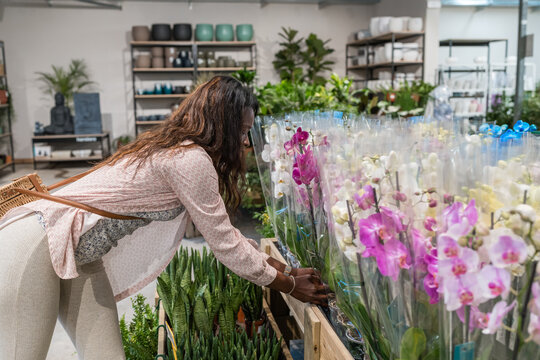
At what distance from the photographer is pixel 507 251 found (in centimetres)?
64

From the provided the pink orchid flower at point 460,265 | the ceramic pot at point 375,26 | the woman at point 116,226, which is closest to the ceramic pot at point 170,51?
the ceramic pot at point 375,26

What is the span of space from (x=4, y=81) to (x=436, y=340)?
9.69 m

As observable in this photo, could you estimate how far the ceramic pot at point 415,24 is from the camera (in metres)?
7.73

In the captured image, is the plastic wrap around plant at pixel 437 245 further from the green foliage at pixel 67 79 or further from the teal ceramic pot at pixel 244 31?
the green foliage at pixel 67 79

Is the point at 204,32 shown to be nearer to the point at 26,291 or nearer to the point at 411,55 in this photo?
the point at 411,55

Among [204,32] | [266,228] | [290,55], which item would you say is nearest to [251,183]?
[266,228]

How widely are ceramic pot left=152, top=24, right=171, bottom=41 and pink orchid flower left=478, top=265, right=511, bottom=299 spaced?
29.2ft

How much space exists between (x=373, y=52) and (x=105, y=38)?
15.9ft

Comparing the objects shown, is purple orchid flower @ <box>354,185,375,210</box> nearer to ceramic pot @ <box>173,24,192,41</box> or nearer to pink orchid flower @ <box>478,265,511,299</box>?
pink orchid flower @ <box>478,265,511,299</box>

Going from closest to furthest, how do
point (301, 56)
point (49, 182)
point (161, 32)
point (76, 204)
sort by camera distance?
point (76, 204) < point (49, 182) < point (161, 32) < point (301, 56)

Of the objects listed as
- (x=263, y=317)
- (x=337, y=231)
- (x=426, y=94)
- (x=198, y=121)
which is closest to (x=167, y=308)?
(x=263, y=317)

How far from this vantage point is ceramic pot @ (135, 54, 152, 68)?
8898 mm

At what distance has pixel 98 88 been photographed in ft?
31.0

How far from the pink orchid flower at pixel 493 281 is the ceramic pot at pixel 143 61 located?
889 centimetres
